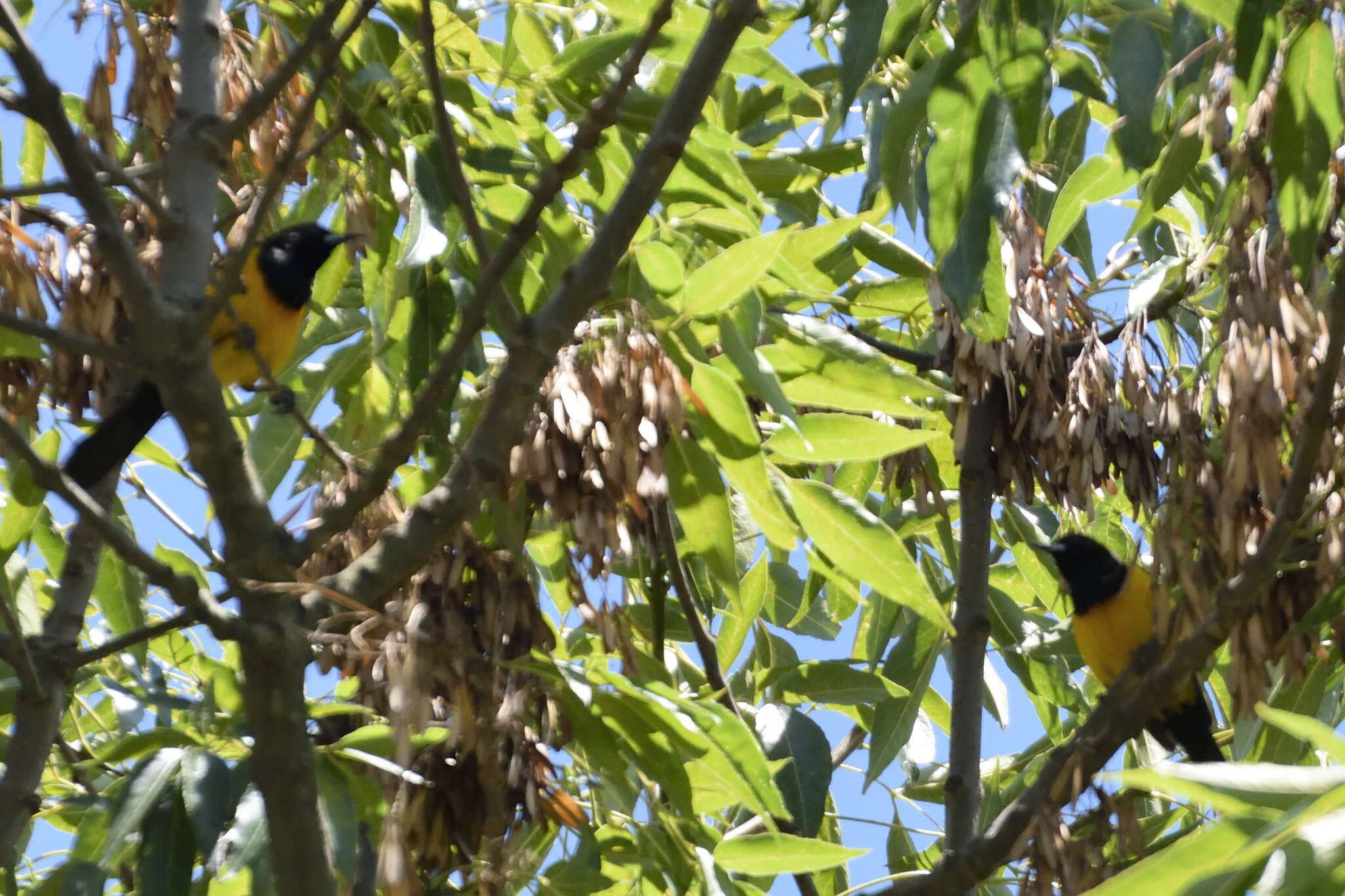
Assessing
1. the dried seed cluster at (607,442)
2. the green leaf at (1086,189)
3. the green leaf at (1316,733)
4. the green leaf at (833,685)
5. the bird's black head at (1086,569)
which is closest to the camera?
the green leaf at (1316,733)

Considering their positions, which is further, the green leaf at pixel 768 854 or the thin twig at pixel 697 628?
the thin twig at pixel 697 628

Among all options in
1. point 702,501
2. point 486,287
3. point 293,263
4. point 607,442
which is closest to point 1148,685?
point 702,501

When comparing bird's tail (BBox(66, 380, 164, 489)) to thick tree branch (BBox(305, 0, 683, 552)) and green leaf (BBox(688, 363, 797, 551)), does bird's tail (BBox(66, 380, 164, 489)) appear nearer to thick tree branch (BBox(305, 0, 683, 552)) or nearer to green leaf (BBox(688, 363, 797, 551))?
thick tree branch (BBox(305, 0, 683, 552))

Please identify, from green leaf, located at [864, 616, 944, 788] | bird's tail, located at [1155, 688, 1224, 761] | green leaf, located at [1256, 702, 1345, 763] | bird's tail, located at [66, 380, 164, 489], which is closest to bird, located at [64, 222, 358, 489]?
bird's tail, located at [66, 380, 164, 489]

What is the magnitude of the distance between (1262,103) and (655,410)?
81 centimetres

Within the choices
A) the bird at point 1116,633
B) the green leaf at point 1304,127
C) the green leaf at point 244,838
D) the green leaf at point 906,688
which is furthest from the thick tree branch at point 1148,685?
the bird at point 1116,633

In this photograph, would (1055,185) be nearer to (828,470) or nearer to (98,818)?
(828,470)

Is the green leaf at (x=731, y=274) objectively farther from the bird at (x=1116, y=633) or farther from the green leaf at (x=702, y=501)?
the bird at (x=1116, y=633)

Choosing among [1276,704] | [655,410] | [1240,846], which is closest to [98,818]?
[655,410]

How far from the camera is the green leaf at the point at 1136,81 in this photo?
6.19 ft

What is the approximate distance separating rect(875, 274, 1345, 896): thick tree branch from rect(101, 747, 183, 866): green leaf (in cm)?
117

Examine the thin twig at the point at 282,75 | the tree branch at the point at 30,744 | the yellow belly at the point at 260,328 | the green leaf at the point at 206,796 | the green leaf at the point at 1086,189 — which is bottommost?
the green leaf at the point at 206,796

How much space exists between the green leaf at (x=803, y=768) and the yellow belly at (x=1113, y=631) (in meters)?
1.32

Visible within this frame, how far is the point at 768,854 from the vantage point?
7.31 feet
